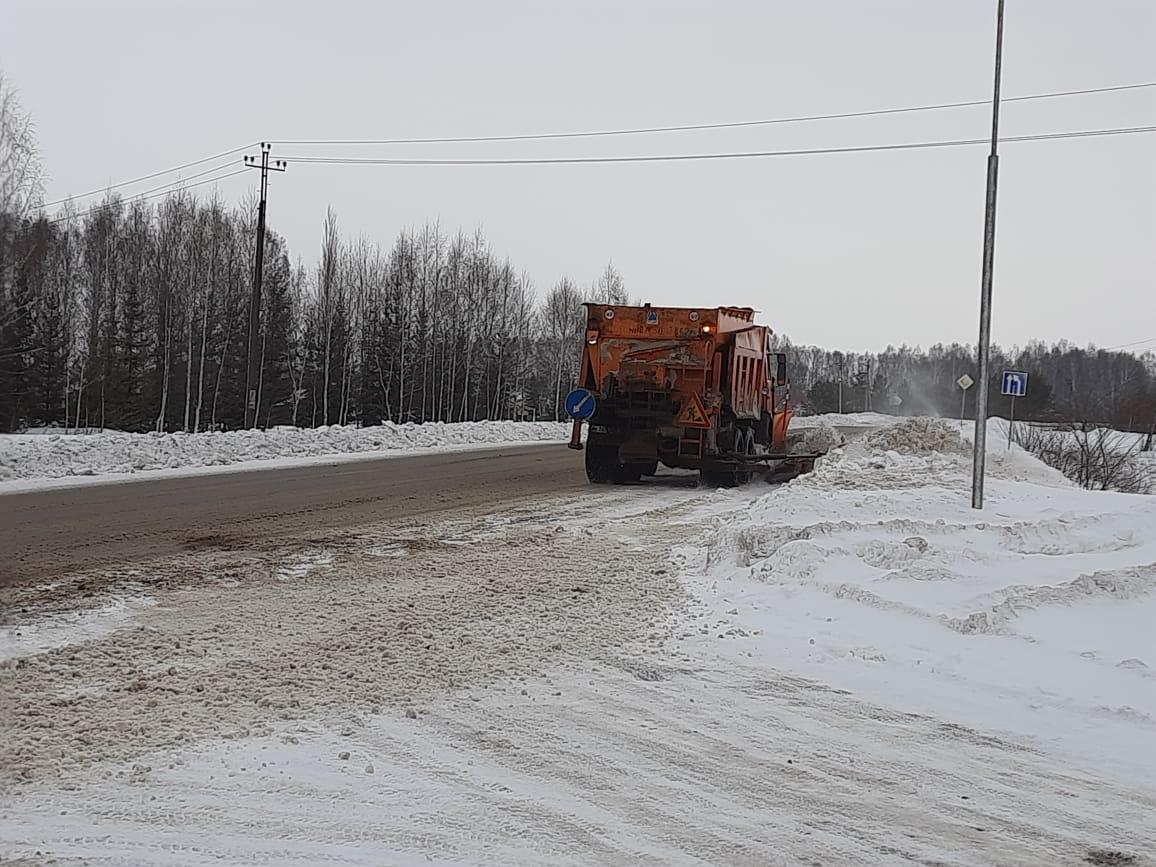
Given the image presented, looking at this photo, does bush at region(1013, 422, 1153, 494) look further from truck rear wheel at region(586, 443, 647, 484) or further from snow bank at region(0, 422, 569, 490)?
snow bank at region(0, 422, 569, 490)

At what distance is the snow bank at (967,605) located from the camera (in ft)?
20.3

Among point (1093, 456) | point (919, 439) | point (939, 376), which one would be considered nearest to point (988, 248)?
point (919, 439)

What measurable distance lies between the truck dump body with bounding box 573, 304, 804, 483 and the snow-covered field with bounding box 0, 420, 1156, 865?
300 inches

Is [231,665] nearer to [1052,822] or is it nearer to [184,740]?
[184,740]

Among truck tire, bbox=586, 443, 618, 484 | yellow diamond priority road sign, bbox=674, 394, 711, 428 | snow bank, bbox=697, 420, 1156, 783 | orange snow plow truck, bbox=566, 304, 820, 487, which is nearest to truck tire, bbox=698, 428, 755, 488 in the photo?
orange snow plow truck, bbox=566, 304, 820, 487

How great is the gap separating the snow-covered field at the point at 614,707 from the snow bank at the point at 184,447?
10693 millimetres

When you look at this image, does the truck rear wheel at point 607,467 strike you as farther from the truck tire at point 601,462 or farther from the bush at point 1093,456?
the bush at point 1093,456

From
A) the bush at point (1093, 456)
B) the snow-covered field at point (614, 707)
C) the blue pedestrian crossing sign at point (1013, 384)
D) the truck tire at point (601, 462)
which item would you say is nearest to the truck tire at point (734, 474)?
the truck tire at point (601, 462)

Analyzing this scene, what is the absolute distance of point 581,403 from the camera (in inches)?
736

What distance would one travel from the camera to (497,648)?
24.0 feet

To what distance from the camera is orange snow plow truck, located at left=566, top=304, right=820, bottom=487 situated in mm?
18531

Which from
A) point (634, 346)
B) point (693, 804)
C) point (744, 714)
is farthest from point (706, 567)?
point (634, 346)

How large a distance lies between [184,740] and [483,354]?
68.2m

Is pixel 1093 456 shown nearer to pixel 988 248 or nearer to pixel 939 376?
pixel 988 248
